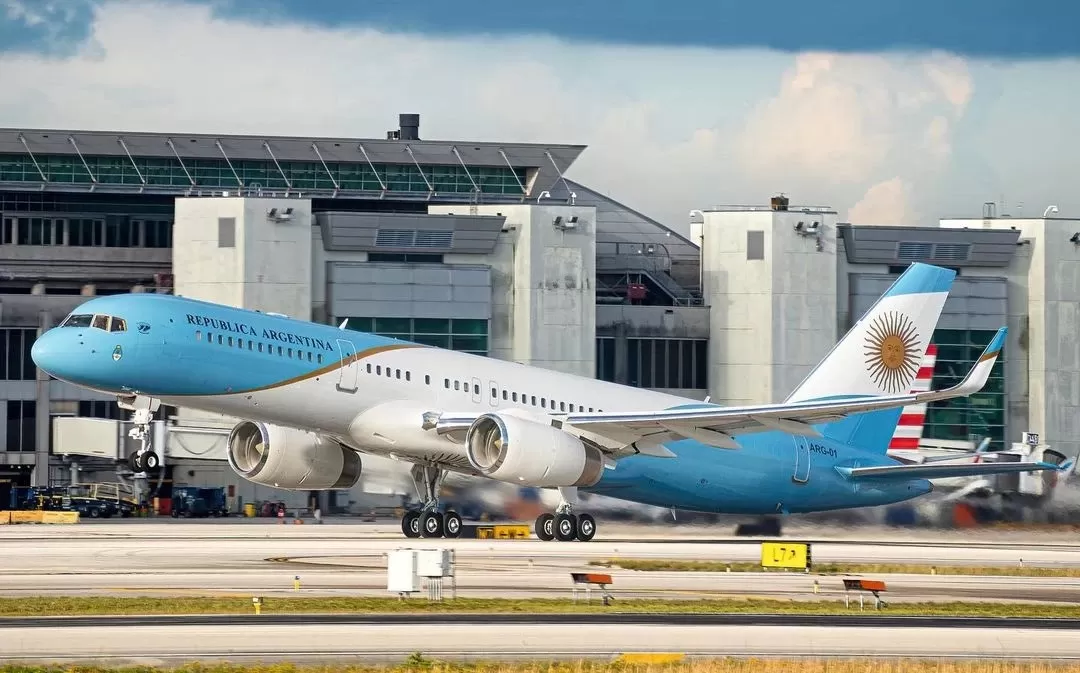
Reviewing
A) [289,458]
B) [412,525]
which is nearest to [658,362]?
[412,525]

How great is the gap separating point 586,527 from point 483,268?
124 feet

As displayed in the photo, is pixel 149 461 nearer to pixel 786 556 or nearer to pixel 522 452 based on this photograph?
pixel 522 452

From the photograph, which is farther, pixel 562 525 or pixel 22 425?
pixel 22 425

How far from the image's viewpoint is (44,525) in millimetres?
63188

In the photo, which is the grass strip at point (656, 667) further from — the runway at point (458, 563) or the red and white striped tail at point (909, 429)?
the red and white striped tail at point (909, 429)

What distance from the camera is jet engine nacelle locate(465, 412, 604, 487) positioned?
153 feet

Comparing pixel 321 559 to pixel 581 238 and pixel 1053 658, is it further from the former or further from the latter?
pixel 581 238

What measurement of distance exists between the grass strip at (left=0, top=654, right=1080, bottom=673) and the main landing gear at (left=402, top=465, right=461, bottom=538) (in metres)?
26.7

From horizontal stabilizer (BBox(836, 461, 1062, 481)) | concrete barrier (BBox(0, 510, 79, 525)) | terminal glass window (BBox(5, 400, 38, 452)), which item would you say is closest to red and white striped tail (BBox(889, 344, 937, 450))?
horizontal stabilizer (BBox(836, 461, 1062, 481))

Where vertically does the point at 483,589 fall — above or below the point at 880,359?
below

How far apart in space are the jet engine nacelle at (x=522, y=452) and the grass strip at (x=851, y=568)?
4.39m

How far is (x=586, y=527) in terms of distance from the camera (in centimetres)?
5094

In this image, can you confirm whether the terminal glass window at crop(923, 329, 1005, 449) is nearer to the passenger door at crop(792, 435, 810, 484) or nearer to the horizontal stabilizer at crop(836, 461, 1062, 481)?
the horizontal stabilizer at crop(836, 461, 1062, 481)

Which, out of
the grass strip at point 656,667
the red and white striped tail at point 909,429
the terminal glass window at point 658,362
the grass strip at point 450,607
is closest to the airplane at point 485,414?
the red and white striped tail at point 909,429
